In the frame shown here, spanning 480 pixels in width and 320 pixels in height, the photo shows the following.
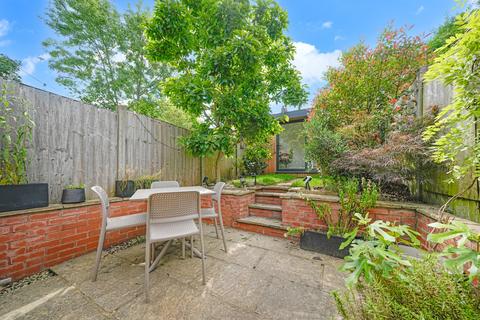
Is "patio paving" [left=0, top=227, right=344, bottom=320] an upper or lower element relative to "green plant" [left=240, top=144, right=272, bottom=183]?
lower

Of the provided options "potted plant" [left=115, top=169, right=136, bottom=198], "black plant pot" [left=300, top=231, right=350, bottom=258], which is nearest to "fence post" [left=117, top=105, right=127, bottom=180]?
"potted plant" [left=115, top=169, right=136, bottom=198]

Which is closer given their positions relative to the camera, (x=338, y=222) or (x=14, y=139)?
(x=14, y=139)

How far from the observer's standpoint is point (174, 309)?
1479 millimetres

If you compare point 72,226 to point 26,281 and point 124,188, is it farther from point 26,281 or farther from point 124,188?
point 124,188

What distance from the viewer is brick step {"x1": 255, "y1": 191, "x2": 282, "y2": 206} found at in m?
3.66

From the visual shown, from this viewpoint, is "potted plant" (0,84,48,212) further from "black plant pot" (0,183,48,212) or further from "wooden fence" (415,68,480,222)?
"wooden fence" (415,68,480,222)

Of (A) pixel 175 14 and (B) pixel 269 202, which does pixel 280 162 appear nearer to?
(B) pixel 269 202

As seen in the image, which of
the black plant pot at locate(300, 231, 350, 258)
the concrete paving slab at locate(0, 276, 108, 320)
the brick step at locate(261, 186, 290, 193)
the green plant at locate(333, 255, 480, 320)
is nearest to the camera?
the green plant at locate(333, 255, 480, 320)

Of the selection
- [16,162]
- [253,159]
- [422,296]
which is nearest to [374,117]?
[253,159]

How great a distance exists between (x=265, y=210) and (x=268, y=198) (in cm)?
34

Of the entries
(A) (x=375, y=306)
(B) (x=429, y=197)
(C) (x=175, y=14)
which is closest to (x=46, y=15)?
(C) (x=175, y=14)

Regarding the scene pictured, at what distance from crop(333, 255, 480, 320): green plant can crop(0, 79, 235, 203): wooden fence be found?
3292mm

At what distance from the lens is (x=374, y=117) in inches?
127

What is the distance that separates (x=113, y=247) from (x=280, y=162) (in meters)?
6.43
